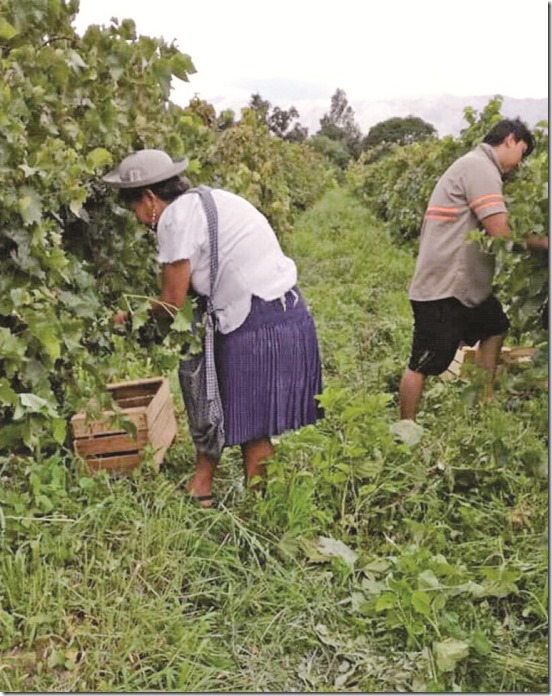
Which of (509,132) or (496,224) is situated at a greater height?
(509,132)

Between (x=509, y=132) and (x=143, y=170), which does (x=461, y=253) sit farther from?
Answer: (x=143, y=170)

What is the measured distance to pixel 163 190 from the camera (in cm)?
291

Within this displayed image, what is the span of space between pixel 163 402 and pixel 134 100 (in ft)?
4.73

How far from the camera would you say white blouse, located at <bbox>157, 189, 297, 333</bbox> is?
9.22 ft

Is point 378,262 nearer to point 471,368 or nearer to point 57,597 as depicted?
point 471,368

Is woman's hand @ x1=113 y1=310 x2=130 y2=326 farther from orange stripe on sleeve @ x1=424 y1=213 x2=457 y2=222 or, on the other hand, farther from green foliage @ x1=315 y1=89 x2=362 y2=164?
green foliage @ x1=315 y1=89 x2=362 y2=164

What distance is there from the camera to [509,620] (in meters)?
2.56

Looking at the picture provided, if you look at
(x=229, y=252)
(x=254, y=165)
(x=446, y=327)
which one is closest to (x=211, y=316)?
(x=229, y=252)

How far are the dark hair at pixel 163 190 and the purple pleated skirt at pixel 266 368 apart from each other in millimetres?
520

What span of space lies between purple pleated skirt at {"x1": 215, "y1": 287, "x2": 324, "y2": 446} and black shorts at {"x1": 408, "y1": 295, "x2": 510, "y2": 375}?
2.82 ft

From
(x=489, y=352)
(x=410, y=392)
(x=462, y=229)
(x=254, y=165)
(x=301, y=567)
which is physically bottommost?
(x=301, y=567)

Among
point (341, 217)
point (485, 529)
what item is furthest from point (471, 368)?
point (341, 217)

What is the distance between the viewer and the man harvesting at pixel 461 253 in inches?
137

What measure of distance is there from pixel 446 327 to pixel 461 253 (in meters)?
0.38
